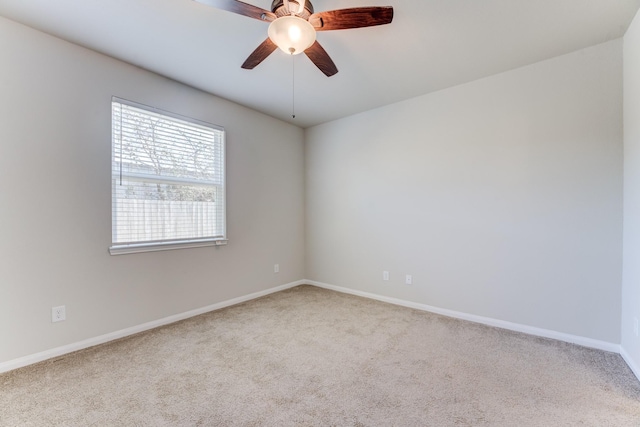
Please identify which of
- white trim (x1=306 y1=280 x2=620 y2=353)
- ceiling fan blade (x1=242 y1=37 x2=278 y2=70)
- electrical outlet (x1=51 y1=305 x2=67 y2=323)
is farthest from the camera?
white trim (x1=306 y1=280 x2=620 y2=353)

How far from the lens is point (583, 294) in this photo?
2424 millimetres

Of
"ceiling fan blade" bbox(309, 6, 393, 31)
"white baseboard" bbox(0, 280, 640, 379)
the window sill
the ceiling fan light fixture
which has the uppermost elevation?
"ceiling fan blade" bbox(309, 6, 393, 31)

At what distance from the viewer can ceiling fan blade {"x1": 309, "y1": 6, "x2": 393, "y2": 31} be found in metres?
1.55

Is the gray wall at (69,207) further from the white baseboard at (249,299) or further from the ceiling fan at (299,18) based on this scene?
the ceiling fan at (299,18)

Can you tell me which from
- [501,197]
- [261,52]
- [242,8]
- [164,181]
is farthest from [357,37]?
[164,181]

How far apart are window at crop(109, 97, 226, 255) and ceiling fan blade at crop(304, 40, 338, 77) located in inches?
68.6

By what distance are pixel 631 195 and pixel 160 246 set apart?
161 inches

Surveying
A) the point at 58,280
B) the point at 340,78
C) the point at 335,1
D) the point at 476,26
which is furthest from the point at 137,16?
the point at 476,26

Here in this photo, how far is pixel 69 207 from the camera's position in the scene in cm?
233

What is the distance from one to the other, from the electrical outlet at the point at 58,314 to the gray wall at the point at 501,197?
9.96ft

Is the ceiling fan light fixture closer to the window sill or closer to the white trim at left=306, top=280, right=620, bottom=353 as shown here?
the window sill

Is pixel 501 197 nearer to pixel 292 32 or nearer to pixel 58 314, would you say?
pixel 292 32

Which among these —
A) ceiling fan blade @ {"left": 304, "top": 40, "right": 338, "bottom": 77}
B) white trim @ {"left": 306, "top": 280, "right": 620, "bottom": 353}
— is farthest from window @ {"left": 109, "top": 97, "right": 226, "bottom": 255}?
white trim @ {"left": 306, "top": 280, "right": 620, "bottom": 353}

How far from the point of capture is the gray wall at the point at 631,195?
1.99 meters
